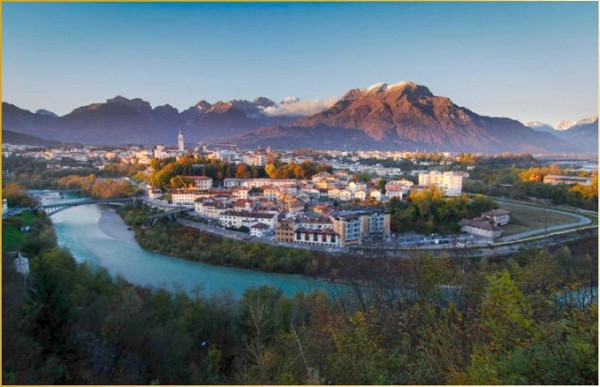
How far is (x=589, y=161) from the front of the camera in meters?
10.6

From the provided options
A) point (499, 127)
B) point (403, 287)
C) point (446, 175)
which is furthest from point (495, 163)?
point (403, 287)

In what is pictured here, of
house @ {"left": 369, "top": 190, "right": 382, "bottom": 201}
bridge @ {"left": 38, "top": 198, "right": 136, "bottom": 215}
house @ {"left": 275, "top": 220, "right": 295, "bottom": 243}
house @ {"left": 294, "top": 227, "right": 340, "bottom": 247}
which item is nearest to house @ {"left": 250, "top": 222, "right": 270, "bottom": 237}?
house @ {"left": 275, "top": 220, "right": 295, "bottom": 243}

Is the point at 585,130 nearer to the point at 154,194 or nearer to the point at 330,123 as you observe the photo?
the point at 330,123

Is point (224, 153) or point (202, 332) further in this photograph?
point (224, 153)

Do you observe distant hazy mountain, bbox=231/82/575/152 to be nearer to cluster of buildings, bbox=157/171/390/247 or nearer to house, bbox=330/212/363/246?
cluster of buildings, bbox=157/171/390/247

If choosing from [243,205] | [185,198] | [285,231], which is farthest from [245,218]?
[185,198]

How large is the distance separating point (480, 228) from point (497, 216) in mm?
760

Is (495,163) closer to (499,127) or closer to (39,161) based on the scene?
(499,127)

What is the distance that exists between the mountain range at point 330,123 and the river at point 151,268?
67.6 inches

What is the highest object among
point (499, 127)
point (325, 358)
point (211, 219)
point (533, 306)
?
point (499, 127)

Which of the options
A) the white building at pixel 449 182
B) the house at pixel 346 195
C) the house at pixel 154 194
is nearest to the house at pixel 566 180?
the white building at pixel 449 182

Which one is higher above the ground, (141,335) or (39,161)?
(39,161)

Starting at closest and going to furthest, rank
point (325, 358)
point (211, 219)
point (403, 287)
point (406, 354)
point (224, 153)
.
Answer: point (406, 354)
point (325, 358)
point (403, 287)
point (211, 219)
point (224, 153)

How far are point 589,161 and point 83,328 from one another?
1227 centimetres
